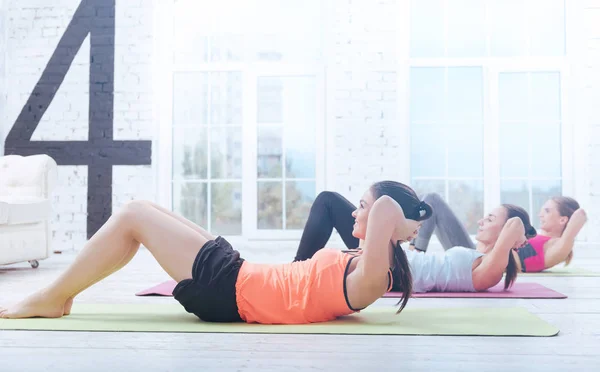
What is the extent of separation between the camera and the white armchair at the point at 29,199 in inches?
165

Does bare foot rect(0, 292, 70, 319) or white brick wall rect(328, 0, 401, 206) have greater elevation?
white brick wall rect(328, 0, 401, 206)

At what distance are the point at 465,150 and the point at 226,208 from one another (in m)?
2.19

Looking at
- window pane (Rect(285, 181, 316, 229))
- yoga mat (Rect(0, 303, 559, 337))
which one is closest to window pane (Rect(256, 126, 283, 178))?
window pane (Rect(285, 181, 316, 229))

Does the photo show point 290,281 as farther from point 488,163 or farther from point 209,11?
point 209,11

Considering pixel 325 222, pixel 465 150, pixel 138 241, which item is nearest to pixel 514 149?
pixel 465 150

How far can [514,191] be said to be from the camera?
19.2 feet

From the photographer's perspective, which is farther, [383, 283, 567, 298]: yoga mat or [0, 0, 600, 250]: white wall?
[0, 0, 600, 250]: white wall

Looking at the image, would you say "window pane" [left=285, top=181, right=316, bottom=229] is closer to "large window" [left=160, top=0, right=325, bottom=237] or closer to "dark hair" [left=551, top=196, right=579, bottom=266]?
"large window" [left=160, top=0, right=325, bottom=237]

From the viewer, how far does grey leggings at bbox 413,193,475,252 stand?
358 cm

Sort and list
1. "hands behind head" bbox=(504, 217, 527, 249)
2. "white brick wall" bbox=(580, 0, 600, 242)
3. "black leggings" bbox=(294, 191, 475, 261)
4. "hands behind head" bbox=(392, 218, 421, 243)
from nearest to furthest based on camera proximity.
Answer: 1. "hands behind head" bbox=(392, 218, 421, 243)
2. "hands behind head" bbox=(504, 217, 527, 249)
3. "black leggings" bbox=(294, 191, 475, 261)
4. "white brick wall" bbox=(580, 0, 600, 242)

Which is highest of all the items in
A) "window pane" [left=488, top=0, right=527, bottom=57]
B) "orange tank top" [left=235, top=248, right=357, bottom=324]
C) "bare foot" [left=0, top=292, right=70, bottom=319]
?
"window pane" [left=488, top=0, right=527, bottom=57]

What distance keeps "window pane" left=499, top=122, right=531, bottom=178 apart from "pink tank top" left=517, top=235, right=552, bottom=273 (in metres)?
2.00

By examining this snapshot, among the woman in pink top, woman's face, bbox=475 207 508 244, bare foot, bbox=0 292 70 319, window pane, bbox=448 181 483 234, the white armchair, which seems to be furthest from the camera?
window pane, bbox=448 181 483 234

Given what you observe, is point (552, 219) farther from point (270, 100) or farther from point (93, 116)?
point (93, 116)
